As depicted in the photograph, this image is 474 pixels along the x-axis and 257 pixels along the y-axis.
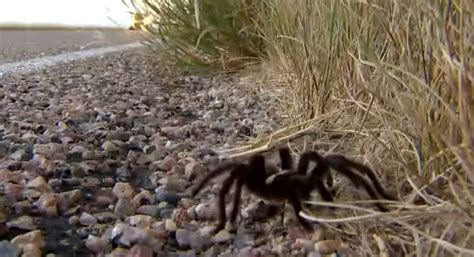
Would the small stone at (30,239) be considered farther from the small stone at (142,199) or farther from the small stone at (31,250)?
the small stone at (142,199)

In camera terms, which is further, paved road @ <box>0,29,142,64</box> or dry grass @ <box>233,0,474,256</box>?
paved road @ <box>0,29,142,64</box>

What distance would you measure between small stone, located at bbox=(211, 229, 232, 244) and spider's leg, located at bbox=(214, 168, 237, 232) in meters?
0.01

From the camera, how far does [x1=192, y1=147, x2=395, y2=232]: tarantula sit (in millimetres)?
1200

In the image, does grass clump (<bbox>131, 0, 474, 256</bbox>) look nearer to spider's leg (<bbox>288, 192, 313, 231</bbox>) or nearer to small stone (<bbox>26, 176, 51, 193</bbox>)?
spider's leg (<bbox>288, 192, 313, 231</bbox>)

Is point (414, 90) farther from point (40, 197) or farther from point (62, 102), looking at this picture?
point (62, 102)

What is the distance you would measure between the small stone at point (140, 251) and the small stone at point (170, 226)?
120 mm

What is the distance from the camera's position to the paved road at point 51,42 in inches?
180

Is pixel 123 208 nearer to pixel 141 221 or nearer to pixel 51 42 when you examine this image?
pixel 141 221

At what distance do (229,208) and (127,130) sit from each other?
0.97 m

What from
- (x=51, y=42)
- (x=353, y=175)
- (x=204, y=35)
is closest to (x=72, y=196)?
(x=353, y=175)

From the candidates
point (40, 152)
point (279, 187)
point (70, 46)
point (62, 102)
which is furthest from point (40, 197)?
point (70, 46)

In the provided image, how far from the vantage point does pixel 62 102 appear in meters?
2.83

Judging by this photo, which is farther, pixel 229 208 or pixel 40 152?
pixel 40 152

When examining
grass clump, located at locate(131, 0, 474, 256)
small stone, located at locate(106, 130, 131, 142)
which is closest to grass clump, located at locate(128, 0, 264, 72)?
grass clump, located at locate(131, 0, 474, 256)
